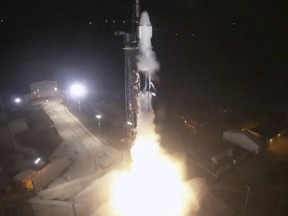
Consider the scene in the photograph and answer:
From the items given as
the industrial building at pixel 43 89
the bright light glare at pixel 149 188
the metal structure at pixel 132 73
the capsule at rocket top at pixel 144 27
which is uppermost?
the capsule at rocket top at pixel 144 27

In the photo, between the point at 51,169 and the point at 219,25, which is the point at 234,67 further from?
the point at 51,169

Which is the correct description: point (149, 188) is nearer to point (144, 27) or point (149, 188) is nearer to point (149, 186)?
point (149, 186)

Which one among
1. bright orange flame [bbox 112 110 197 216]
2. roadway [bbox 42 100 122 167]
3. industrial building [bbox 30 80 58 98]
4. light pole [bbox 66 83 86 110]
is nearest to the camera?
bright orange flame [bbox 112 110 197 216]

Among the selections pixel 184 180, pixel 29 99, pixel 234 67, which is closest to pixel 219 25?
pixel 234 67

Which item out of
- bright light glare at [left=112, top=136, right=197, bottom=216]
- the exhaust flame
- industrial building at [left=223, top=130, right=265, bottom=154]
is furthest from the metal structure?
industrial building at [left=223, top=130, right=265, bottom=154]

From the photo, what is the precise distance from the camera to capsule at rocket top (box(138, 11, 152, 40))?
2723cm

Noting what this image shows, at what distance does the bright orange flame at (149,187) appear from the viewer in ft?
105

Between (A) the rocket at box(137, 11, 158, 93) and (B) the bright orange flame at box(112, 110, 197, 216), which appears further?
(B) the bright orange flame at box(112, 110, 197, 216)

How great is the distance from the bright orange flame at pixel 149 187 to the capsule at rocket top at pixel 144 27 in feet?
37.6

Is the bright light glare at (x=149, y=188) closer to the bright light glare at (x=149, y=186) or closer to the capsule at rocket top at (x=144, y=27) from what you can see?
the bright light glare at (x=149, y=186)

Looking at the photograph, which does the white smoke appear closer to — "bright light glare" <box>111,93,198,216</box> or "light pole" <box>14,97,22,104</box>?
"bright light glare" <box>111,93,198,216</box>

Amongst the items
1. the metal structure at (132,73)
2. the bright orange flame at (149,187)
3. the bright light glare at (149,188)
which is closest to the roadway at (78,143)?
the bright light glare at (149,188)

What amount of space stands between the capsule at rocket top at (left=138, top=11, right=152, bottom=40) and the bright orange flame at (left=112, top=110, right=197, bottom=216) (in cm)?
1147

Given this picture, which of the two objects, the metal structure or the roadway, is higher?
the metal structure
